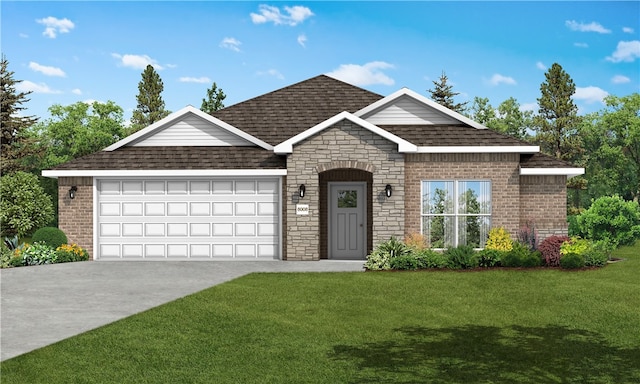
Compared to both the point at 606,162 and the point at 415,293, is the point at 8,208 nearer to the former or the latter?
the point at 415,293

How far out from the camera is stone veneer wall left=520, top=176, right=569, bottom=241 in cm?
2230

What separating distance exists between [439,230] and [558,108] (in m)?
30.0

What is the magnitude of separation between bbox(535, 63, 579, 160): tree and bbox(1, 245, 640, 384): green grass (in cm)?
3425

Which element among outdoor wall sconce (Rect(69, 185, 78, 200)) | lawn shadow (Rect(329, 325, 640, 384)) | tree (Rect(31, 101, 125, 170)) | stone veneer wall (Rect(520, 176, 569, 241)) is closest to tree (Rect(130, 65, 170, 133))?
tree (Rect(31, 101, 125, 170))

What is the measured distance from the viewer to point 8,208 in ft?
93.7

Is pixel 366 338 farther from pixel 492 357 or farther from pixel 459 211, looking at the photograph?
pixel 459 211

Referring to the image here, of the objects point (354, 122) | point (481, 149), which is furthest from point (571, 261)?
point (354, 122)

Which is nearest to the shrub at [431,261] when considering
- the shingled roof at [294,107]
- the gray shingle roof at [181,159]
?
the gray shingle roof at [181,159]

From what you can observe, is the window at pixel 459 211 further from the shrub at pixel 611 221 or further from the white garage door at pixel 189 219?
the shrub at pixel 611 221

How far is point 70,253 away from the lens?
22.2 meters

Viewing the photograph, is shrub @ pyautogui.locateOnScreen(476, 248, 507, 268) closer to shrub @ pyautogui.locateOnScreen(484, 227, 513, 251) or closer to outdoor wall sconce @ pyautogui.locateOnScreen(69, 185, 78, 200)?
shrub @ pyautogui.locateOnScreen(484, 227, 513, 251)

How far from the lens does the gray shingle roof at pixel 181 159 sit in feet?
74.3

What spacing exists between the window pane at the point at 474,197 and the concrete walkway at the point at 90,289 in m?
3.75

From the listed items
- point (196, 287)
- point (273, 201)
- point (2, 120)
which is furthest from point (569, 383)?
point (2, 120)
